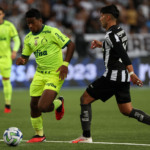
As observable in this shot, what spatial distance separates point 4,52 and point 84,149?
236 inches

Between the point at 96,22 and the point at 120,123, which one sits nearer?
the point at 120,123

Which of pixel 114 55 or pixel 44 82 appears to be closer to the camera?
pixel 114 55

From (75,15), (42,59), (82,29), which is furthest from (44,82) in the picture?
(75,15)

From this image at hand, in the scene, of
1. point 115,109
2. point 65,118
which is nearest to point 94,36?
point 115,109

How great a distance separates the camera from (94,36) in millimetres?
19094

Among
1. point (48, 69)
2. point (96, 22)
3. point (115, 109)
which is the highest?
point (96, 22)

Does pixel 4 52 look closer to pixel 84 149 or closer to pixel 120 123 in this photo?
pixel 120 123

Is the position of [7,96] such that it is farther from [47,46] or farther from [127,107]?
[127,107]

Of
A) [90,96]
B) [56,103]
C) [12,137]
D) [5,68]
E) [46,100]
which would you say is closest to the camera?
[12,137]

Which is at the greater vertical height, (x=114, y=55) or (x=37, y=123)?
(x=114, y=55)

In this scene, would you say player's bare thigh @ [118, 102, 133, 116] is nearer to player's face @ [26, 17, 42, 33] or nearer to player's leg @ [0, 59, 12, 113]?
player's face @ [26, 17, 42, 33]

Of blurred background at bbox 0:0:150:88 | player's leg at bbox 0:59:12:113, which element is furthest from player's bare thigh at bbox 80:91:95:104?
blurred background at bbox 0:0:150:88

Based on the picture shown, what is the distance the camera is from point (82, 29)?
20.2 metres

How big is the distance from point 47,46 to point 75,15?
43.0ft
